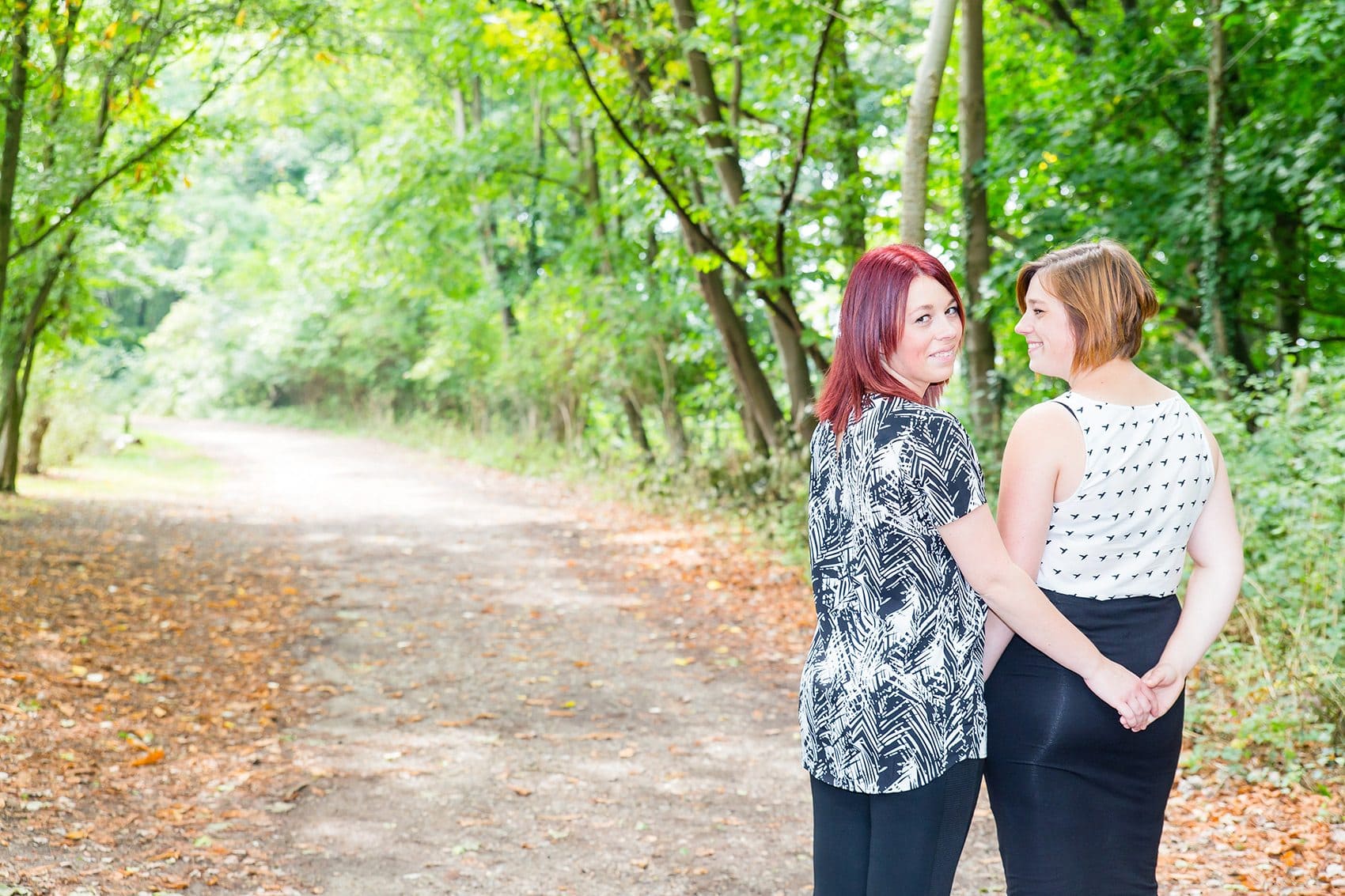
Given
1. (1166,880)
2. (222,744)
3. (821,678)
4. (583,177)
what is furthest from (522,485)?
(821,678)

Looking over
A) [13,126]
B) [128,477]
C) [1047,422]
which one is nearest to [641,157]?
[13,126]

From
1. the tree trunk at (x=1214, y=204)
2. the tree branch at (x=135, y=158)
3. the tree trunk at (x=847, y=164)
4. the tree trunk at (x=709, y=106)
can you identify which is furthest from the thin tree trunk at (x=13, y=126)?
the tree trunk at (x=1214, y=204)

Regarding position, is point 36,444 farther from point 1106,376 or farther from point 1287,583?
point 1106,376

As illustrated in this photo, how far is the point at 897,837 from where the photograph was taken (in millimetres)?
2285

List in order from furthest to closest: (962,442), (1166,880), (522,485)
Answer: (522,485) → (1166,880) → (962,442)

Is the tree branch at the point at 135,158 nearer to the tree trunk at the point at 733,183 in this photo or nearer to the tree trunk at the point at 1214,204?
the tree trunk at the point at 733,183

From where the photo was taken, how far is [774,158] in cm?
1098

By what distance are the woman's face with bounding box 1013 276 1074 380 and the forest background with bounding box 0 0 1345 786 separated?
3484mm

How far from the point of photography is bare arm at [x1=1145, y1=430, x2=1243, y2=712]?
7.82 feet

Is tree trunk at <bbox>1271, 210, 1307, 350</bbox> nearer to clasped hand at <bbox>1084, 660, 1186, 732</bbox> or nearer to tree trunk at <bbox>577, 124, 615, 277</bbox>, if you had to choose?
clasped hand at <bbox>1084, 660, 1186, 732</bbox>

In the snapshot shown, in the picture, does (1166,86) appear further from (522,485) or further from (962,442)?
(522,485)

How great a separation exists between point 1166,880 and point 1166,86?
25.4ft

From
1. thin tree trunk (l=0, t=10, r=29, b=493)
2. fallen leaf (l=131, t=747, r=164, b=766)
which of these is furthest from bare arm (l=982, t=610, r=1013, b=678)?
thin tree trunk (l=0, t=10, r=29, b=493)

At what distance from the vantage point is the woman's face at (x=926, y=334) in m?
2.30
